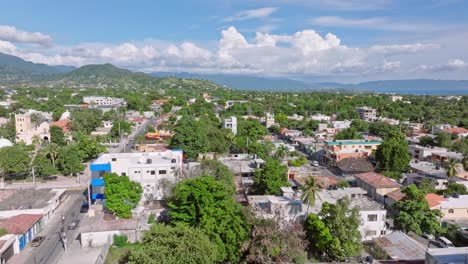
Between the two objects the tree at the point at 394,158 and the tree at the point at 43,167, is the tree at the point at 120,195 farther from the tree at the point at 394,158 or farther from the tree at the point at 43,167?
the tree at the point at 394,158

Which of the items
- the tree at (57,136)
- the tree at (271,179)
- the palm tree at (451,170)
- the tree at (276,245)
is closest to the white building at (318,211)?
the tree at (276,245)

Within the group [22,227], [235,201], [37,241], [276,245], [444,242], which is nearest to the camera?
[276,245]

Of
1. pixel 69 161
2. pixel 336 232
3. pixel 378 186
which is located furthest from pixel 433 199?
pixel 69 161

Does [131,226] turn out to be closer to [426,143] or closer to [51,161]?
[51,161]

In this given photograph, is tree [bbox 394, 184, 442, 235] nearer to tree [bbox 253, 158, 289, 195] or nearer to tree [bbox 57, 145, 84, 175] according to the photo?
tree [bbox 253, 158, 289, 195]

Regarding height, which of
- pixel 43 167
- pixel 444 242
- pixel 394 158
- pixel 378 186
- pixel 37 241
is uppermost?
pixel 394 158

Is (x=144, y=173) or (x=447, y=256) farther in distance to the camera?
(x=144, y=173)

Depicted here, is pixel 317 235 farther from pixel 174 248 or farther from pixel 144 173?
pixel 144 173
